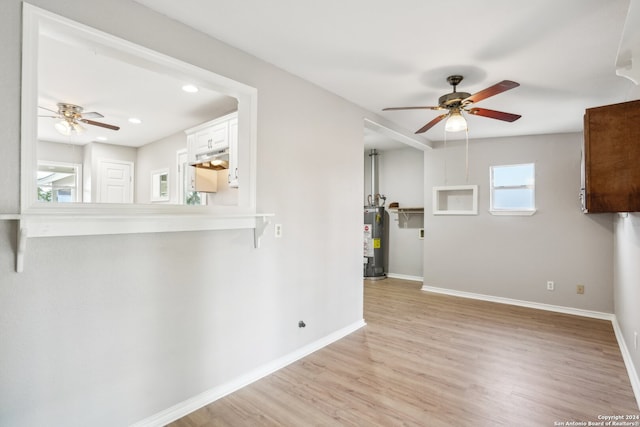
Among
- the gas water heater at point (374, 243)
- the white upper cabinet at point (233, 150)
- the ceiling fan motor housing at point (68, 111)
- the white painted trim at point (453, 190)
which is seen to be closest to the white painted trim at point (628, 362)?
the white painted trim at point (453, 190)

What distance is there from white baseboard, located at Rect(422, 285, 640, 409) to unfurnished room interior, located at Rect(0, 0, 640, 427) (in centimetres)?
4

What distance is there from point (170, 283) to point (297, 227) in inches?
47.5

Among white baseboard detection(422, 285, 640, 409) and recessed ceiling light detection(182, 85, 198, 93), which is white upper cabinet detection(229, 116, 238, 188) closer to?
recessed ceiling light detection(182, 85, 198, 93)

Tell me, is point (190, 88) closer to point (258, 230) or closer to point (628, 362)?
point (258, 230)

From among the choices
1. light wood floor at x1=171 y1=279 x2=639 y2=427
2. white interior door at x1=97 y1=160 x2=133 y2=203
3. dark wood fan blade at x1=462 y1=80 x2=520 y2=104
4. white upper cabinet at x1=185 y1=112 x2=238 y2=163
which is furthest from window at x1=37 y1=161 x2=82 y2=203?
dark wood fan blade at x1=462 y1=80 x2=520 y2=104

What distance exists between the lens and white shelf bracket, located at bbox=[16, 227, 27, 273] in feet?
4.82

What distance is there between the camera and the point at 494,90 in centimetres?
241

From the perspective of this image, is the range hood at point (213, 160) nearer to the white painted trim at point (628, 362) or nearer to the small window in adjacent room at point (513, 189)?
the small window in adjacent room at point (513, 189)

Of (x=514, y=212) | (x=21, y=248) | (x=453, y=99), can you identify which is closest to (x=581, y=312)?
(x=514, y=212)

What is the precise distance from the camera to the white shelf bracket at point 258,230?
254 centimetres

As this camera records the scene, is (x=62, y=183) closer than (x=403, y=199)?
Yes

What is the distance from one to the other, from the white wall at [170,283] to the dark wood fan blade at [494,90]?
131 cm

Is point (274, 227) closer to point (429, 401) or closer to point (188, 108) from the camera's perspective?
point (429, 401)

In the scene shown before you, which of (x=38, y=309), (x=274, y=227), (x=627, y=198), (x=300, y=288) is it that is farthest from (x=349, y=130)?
(x=38, y=309)
